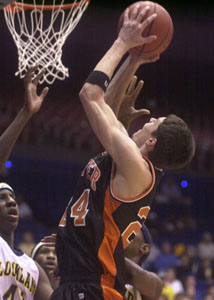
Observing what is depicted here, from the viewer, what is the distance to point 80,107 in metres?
16.8

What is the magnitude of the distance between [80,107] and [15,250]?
1237 cm

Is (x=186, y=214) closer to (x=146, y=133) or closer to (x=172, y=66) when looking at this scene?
(x=172, y=66)

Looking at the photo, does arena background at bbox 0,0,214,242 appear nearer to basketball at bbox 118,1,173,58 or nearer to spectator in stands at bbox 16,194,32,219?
spectator in stands at bbox 16,194,32,219

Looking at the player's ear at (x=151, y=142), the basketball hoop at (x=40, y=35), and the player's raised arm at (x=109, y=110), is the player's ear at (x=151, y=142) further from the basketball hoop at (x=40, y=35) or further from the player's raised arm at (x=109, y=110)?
the basketball hoop at (x=40, y=35)

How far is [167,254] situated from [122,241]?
1011 cm

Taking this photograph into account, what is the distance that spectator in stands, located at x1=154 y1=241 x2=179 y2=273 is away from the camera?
42.6 ft

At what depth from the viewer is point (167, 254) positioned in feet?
43.8

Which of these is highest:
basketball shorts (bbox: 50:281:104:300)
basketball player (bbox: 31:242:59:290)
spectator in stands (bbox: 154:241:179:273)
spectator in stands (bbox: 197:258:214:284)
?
basketball shorts (bbox: 50:281:104:300)

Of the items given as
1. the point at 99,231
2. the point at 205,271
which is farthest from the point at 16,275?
the point at 205,271

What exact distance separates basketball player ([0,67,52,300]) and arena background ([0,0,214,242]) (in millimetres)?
9697

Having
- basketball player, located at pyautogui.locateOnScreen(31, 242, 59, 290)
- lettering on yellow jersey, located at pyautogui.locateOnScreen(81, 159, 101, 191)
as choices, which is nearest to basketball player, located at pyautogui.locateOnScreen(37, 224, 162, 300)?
basketball player, located at pyautogui.locateOnScreen(31, 242, 59, 290)

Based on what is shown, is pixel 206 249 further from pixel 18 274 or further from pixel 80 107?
pixel 18 274

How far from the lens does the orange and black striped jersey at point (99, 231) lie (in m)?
3.34

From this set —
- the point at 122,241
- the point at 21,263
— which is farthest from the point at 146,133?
the point at 21,263
